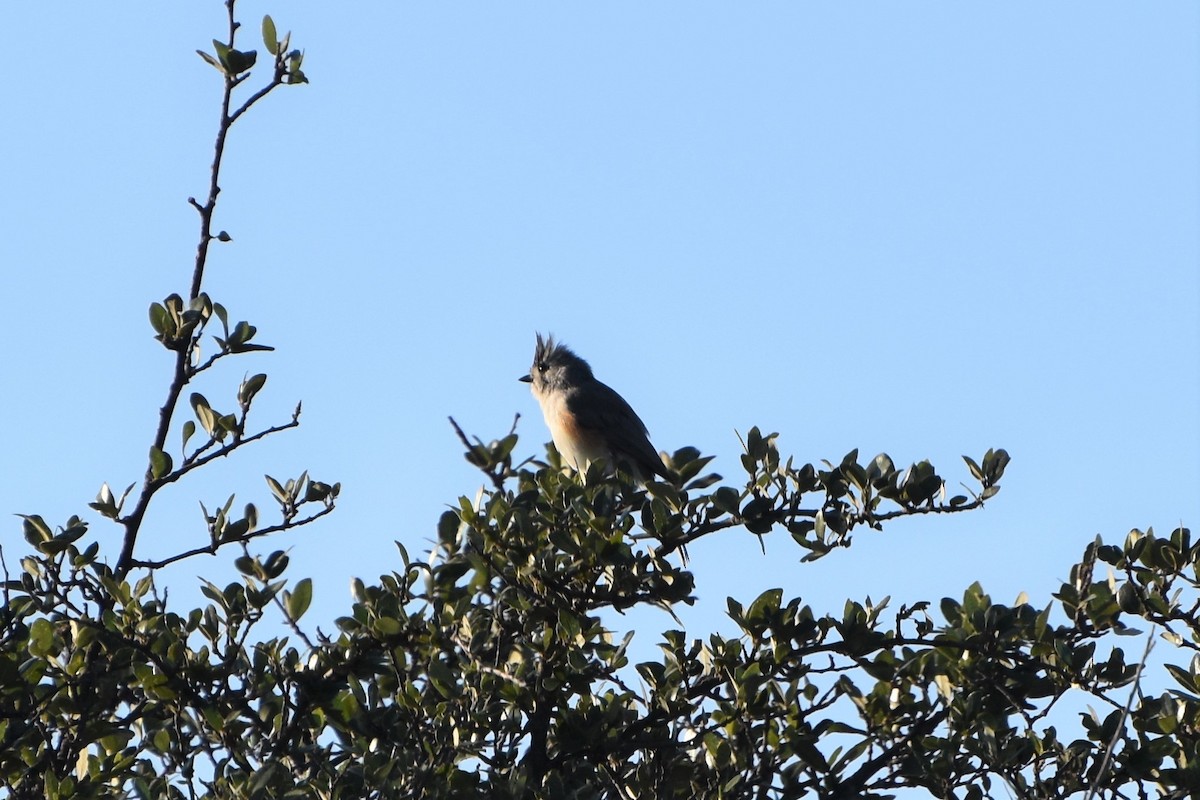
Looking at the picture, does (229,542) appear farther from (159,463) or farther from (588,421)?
(588,421)

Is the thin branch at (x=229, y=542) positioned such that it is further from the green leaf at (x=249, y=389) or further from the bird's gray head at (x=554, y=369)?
the bird's gray head at (x=554, y=369)

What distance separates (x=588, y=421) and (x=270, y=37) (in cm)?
524

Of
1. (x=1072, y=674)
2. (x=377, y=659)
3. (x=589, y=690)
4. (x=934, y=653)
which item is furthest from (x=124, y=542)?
(x=1072, y=674)

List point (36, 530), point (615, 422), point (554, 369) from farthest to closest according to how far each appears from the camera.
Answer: point (554, 369) → point (615, 422) → point (36, 530)

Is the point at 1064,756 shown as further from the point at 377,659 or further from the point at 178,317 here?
the point at 178,317

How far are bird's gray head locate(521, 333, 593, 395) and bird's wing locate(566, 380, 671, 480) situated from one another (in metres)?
0.25

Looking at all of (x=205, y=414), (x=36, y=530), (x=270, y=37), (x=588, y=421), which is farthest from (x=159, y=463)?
(x=588, y=421)

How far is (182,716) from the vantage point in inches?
145

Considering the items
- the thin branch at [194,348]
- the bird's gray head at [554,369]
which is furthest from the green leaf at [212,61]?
the bird's gray head at [554,369]

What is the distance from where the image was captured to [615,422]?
900 cm

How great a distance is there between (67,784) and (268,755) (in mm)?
463

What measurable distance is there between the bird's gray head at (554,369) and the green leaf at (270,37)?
18.4 feet

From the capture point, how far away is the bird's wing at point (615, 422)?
8828 millimetres

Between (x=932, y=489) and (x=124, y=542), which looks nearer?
(x=124, y=542)
